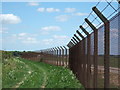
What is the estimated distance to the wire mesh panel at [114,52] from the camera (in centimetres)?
650

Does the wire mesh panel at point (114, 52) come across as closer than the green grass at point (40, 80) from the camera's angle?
Yes

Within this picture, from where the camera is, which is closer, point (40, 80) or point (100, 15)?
point (100, 15)

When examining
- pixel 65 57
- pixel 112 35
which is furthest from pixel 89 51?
pixel 65 57

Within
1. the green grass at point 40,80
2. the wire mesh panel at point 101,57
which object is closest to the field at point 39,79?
the green grass at point 40,80

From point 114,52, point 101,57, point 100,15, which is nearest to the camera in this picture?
point 114,52

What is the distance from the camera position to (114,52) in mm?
6625

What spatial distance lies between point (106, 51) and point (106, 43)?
164 millimetres

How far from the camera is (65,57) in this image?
97.0 ft

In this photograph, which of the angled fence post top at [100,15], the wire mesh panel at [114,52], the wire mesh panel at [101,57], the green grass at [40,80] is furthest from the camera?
the green grass at [40,80]

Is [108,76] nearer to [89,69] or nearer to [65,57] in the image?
[89,69]

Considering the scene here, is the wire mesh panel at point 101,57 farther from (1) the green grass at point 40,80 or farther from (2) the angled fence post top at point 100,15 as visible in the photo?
(1) the green grass at point 40,80

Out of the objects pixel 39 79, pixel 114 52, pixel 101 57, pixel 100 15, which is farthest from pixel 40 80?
pixel 114 52

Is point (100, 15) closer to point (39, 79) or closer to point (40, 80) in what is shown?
point (40, 80)

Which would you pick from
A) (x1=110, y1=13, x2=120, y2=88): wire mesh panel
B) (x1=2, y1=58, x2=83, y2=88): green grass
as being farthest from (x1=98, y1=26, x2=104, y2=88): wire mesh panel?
(x1=2, y1=58, x2=83, y2=88): green grass
